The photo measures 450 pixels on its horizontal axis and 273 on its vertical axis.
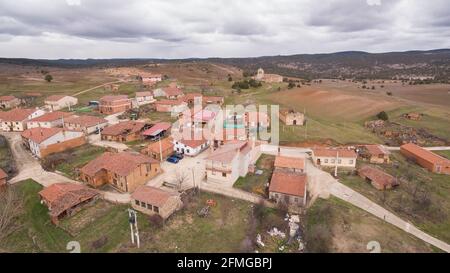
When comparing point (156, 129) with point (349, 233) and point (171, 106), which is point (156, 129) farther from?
point (349, 233)

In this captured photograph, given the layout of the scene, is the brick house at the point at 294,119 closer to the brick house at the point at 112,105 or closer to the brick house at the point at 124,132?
the brick house at the point at 124,132

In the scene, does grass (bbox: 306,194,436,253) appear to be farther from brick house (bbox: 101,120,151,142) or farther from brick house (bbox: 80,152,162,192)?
brick house (bbox: 101,120,151,142)

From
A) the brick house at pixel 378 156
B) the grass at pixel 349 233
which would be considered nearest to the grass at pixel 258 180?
the grass at pixel 349 233

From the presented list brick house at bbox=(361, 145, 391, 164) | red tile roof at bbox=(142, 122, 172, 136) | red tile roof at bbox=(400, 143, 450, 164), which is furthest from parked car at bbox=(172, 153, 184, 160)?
red tile roof at bbox=(400, 143, 450, 164)

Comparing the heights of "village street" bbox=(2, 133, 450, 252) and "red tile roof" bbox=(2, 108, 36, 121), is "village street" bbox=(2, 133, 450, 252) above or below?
below
